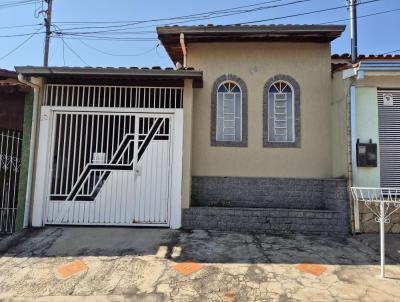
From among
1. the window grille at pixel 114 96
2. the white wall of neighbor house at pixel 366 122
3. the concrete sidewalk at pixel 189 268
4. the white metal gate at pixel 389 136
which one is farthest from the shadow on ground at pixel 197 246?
the window grille at pixel 114 96

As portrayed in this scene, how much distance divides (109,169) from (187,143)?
6.39ft

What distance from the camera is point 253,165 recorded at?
25.5 feet

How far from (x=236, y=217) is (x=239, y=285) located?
8.32 feet

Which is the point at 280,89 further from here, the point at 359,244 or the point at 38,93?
the point at 38,93

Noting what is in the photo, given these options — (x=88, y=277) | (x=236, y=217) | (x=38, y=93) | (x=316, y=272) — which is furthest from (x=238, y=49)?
(x=88, y=277)

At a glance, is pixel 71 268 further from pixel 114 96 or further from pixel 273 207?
pixel 273 207

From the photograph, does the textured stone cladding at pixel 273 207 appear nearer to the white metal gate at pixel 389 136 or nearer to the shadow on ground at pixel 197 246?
the shadow on ground at pixel 197 246

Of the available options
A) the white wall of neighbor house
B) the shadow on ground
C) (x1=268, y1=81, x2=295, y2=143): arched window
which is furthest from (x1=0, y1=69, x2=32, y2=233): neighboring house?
the white wall of neighbor house

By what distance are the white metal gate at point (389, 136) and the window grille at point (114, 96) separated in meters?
4.79

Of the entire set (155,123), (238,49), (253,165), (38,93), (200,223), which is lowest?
(200,223)

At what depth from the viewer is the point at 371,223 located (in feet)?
21.8

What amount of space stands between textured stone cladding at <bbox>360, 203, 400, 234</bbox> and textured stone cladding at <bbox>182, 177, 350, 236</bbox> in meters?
0.31

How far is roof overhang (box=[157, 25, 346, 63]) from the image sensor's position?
24.9ft

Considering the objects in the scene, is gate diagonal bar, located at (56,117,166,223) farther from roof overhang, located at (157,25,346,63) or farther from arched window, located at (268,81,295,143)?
arched window, located at (268,81,295,143)
